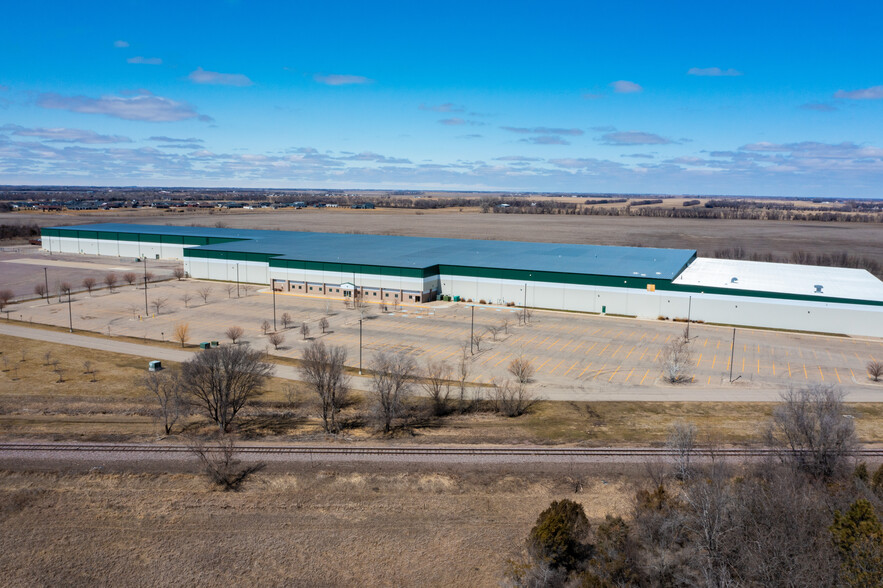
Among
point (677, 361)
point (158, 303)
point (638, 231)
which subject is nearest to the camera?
point (677, 361)

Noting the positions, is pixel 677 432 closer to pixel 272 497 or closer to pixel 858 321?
pixel 272 497

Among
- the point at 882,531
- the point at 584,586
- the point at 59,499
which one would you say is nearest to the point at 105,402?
the point at 59,499

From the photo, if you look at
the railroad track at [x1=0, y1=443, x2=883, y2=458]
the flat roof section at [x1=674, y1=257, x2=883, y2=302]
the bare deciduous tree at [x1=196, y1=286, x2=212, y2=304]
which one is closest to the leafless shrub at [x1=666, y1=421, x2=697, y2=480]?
the railroad track at [x1=0, y1=443, x2=883, y2=458]

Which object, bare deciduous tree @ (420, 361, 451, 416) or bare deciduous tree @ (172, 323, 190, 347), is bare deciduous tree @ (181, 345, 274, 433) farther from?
bare deciduous tree @ (172, 323, 190, 347)

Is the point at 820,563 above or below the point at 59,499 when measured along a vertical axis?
above

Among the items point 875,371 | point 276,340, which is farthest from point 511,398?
point 875,371

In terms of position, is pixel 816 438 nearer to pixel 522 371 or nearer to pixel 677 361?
pixel 677 361
